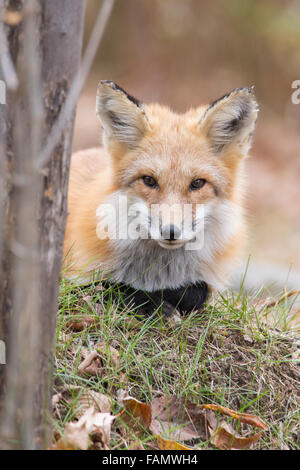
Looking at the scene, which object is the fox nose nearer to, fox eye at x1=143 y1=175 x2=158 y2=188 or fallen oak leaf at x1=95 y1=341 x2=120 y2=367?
fox eye at x1=143 y1=175 x2=158 y2=188

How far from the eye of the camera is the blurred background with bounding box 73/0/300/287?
1198 cm

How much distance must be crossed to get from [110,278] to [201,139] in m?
1.20

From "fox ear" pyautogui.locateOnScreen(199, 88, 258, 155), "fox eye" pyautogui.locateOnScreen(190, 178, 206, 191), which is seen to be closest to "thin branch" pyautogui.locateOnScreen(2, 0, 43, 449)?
"fox eye" pyautogui.locateOnScreen(190, 178, 206, 191)

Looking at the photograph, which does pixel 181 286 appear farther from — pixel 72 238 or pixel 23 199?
pixel 23 199

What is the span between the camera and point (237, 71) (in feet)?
41.6

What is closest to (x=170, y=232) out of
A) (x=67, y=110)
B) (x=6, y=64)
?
(x=67, y=110)

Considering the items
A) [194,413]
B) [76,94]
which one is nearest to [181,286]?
[194,413]

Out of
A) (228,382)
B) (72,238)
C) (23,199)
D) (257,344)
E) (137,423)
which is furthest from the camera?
(72,238)

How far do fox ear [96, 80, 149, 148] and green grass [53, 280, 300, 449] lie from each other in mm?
1112

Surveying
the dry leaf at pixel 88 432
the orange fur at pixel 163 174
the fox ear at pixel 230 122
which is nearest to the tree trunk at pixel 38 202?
the dry leaf at pixel 88 432

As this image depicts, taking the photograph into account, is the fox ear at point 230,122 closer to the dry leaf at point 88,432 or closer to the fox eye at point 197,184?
the fox eye at point 197,184

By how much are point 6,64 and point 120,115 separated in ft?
7.05

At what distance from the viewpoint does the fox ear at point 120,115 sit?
3802 mm

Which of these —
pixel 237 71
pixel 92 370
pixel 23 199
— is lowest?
pixel 92 370
